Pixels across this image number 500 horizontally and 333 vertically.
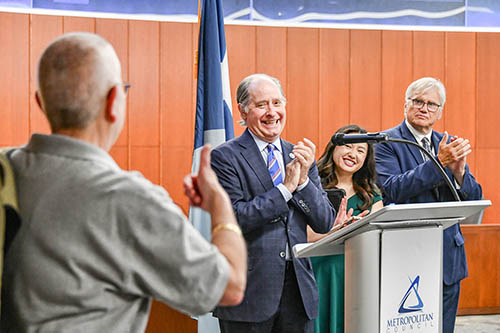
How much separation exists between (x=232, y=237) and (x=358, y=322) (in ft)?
3.29

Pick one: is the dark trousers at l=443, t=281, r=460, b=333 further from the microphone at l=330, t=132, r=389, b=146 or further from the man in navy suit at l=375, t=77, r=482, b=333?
the microphone at l=330, t=132, r=389, b=146

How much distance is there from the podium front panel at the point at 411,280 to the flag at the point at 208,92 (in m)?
1.70

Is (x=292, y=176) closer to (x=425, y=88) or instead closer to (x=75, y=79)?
(x=425, y=88)

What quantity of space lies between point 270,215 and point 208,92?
1508 millimetres

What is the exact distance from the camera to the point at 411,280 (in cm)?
198

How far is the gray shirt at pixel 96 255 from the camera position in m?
1.00

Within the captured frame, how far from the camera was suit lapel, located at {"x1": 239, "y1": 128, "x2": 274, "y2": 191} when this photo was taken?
2367 mm

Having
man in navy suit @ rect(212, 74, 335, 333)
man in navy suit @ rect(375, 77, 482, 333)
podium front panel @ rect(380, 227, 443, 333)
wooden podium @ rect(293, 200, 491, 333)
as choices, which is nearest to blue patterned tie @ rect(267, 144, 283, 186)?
man in navy suit @ rect(212, 74, 335, 333)

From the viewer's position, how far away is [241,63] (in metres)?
6.05

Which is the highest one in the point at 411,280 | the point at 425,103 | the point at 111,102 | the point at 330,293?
the point at 425,103

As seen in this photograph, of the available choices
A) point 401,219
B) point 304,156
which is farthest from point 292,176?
point 401,219

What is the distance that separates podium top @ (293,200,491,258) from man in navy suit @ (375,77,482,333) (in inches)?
22.5

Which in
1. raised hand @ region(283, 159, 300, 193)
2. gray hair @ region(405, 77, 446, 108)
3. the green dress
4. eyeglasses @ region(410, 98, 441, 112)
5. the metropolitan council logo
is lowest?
the green dress

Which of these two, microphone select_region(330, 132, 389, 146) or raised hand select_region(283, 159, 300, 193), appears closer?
microphone select_region(330, 132, 389, 146)
